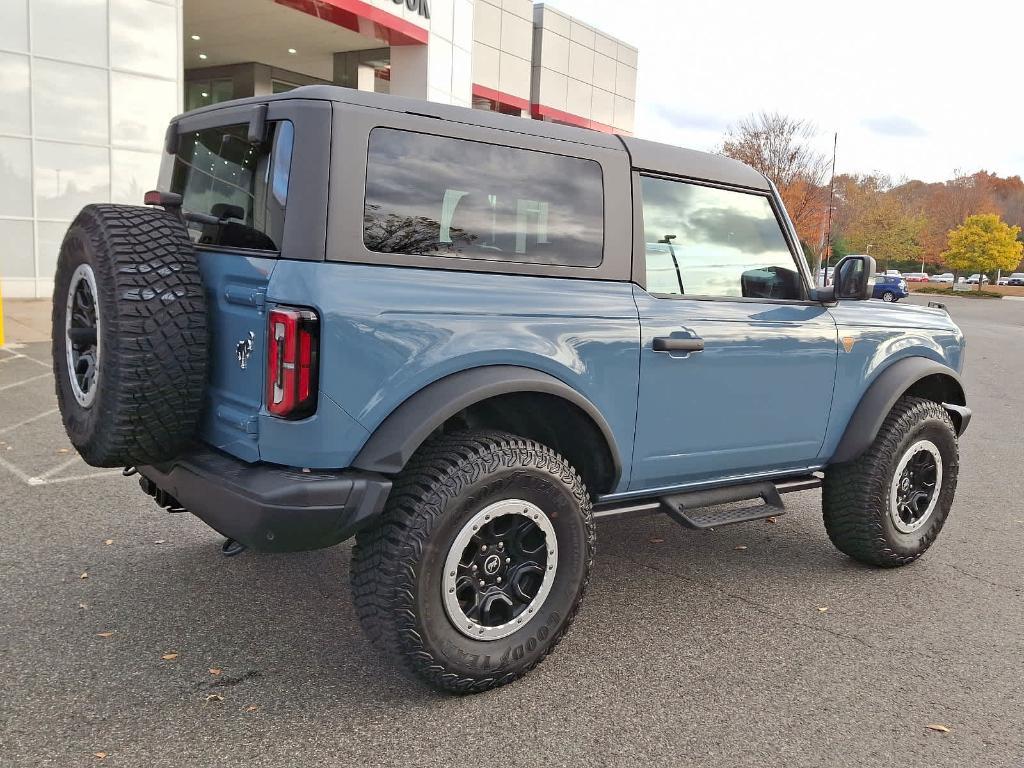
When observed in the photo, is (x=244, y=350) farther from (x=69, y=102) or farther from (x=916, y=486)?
(x=69, y=102)

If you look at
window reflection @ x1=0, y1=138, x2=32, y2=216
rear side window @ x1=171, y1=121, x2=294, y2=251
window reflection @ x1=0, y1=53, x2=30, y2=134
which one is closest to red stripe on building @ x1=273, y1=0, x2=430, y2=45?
window reflection @ x1=0, y1=53, x2=30, y2=134

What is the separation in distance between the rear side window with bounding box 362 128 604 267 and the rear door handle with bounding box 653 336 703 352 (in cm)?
42

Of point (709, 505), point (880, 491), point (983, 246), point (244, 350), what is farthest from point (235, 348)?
point (983, 246)

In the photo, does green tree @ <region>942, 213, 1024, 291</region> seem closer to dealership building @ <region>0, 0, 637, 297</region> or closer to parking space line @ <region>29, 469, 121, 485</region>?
dealership building @ <region>0, 0, 637, 297</region>

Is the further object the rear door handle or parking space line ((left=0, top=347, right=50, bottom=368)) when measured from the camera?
parking space line ((left=0, top=347, right=50, bottom=368))

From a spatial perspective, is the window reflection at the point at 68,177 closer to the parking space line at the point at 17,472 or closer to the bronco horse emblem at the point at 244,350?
the parking space line at the point at 17,472

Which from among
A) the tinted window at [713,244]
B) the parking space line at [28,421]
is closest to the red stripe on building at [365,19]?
the parking space line at [28,421]

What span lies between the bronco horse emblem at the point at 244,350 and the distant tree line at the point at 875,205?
37045 millimetres

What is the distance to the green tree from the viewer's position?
6291 centimetres

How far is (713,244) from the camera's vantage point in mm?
3871

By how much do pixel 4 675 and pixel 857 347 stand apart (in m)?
3.92

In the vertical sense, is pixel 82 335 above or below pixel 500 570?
above

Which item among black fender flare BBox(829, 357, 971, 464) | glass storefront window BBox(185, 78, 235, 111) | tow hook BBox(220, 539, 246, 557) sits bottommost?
tow hook BBox(220, 539, 246, 557)

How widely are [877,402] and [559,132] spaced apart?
2167mm
